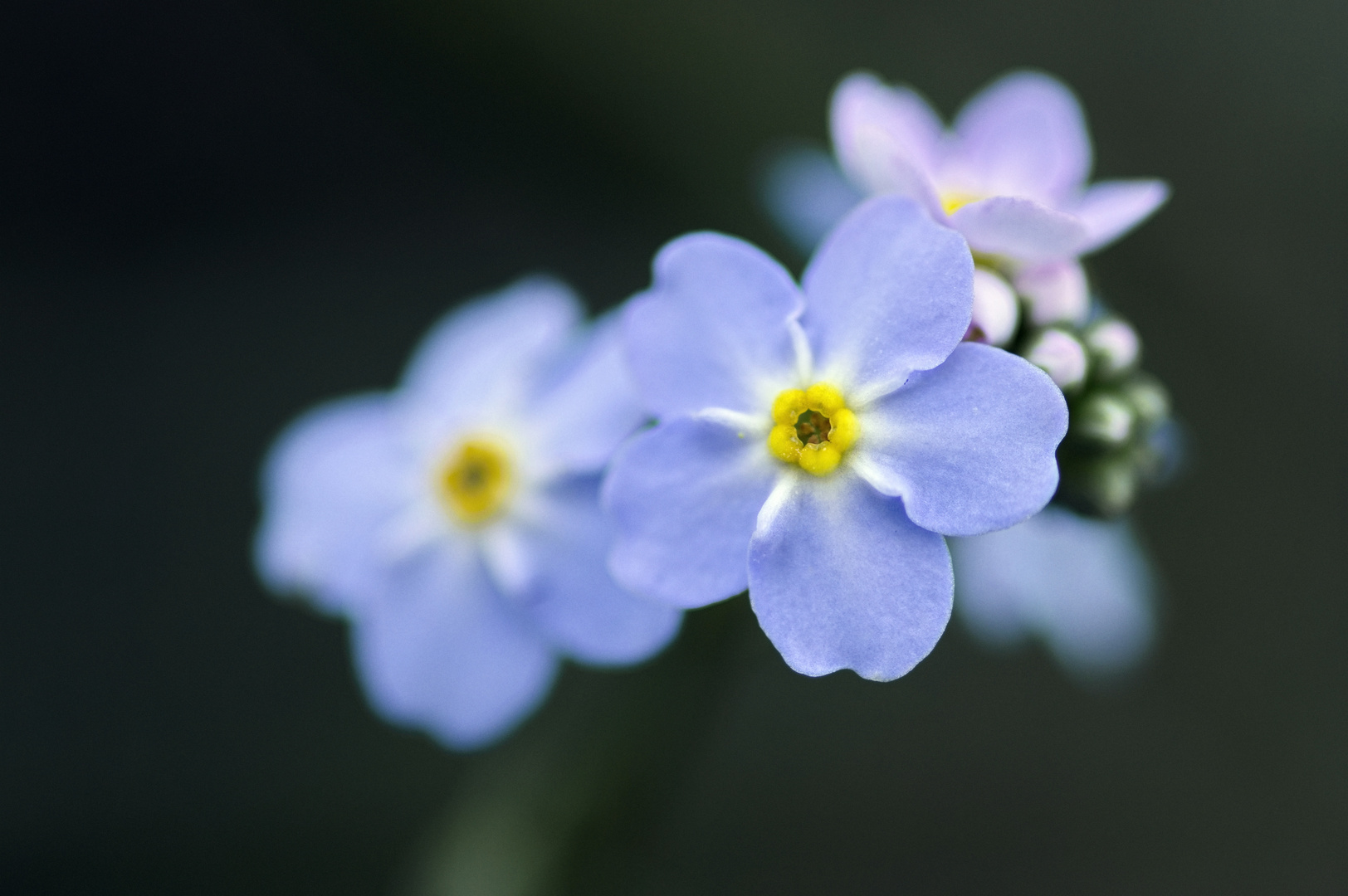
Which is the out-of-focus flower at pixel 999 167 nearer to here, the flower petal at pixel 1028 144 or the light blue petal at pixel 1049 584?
the flower petal at pixel 1028 144

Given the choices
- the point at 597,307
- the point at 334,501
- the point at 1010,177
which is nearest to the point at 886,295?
the point at 1010,177

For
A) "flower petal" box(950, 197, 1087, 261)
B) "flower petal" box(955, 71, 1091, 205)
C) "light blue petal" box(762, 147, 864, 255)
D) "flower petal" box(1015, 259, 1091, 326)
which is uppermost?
"light blue petal" box(762, 147, 864, 255)

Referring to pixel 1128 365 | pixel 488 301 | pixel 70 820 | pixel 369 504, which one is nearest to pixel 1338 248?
pixel 1128 365

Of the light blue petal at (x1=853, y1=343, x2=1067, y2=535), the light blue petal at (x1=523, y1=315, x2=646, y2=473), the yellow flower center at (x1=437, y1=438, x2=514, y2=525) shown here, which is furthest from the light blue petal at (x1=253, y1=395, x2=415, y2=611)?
the light blue petal at (x1=853, y1=343, x2=1067, y2=535)

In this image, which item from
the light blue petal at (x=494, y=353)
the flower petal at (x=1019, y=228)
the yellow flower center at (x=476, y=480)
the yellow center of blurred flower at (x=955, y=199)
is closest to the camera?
the flower petal at (x=1019, y=228)

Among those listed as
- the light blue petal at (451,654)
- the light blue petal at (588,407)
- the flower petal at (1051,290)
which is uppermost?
the flower petal at (1051,290)

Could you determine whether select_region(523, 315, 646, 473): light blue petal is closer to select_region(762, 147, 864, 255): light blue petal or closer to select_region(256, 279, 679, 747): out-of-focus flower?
select_region(256, 279, 679, 747): out-of-focus flower

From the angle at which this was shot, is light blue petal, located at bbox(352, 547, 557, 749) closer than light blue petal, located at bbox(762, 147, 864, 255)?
Yes

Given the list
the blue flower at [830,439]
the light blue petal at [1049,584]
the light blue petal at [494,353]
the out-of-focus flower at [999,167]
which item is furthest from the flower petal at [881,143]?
the light blue petal at [1049,584]
